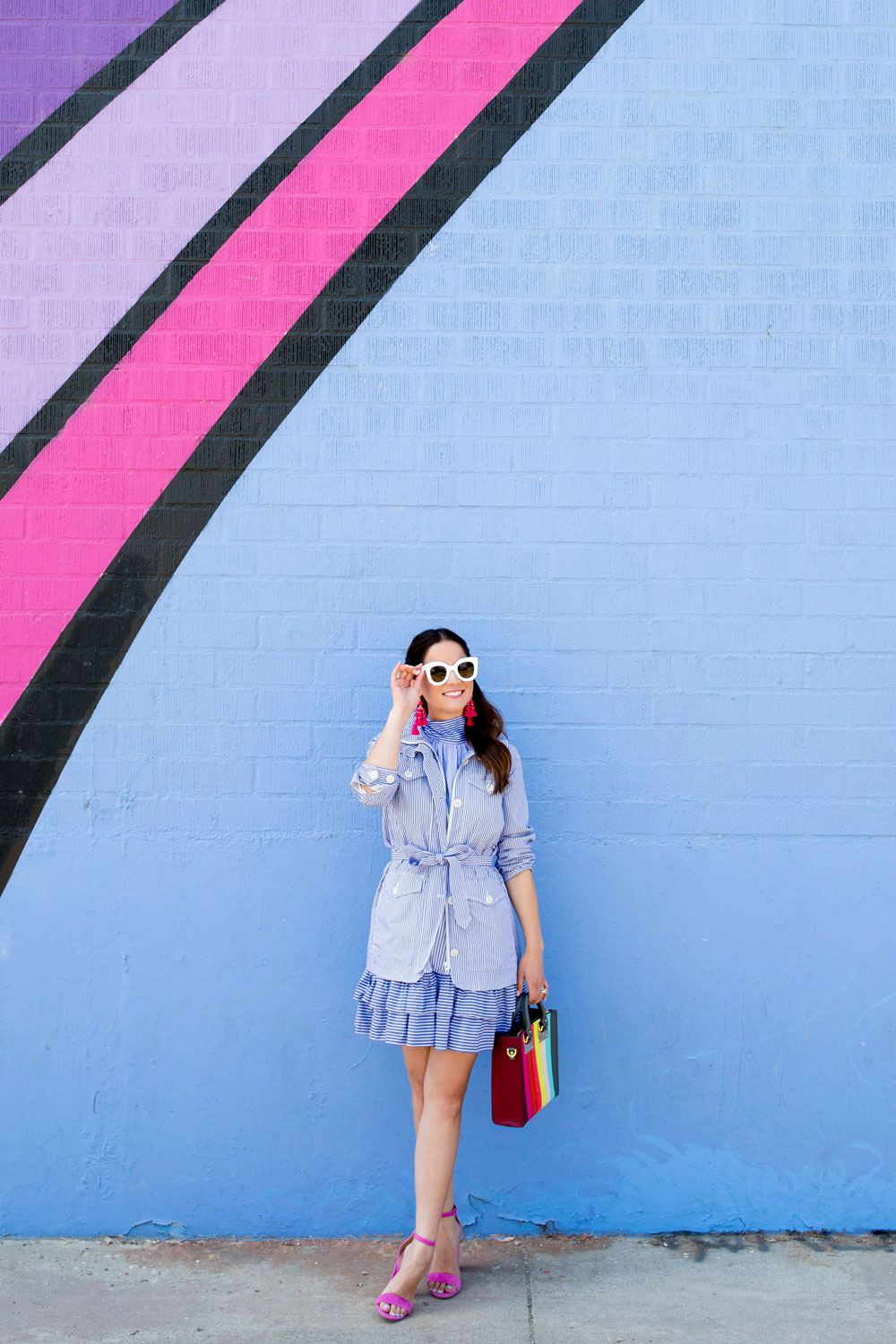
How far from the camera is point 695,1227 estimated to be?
136 inches

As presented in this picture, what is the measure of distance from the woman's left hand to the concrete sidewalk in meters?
0.84

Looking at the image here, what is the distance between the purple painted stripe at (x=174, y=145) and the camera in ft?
11.5

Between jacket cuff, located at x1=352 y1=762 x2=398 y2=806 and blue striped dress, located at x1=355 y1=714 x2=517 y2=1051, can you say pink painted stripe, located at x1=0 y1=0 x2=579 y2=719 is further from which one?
blue striped dress, located at x1=355 y1=714 x2=517 y2=1051

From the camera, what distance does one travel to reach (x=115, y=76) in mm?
3498

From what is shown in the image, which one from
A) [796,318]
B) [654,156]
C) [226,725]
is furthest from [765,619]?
[226,725]

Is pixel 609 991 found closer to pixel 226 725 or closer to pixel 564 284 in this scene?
pixel 226 725

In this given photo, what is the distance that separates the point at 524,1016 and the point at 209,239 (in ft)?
8.30

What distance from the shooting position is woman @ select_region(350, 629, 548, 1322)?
2.97 m

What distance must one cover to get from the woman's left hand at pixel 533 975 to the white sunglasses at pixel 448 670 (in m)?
0.80

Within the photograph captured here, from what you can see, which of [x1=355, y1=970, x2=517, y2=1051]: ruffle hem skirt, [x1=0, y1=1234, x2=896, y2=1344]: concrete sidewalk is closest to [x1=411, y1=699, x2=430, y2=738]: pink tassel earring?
[x1=355, y1=970, x2=517, y2=1051]: ruffle hem skirt

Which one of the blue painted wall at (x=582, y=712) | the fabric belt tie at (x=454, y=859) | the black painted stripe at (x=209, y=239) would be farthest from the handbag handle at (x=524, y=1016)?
the black painted stripe at (x=209, y=239)

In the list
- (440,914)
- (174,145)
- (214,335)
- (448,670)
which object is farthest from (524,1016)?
(174,145)

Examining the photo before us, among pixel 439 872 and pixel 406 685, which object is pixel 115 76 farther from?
pixel 439 872

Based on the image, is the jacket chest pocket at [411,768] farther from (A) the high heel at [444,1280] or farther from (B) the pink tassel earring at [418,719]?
(A) the high heel at [444,1280]
